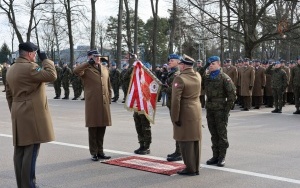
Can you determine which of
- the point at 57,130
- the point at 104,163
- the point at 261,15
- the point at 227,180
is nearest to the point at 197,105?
the point at 227,180

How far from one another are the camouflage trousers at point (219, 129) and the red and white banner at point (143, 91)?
1188 mm

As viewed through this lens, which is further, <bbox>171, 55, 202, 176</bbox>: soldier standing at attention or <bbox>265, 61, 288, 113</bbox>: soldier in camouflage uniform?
<bbox>265, 61, 288, 113</bbox>: soldier in camouflage uniform

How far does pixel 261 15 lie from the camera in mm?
24438

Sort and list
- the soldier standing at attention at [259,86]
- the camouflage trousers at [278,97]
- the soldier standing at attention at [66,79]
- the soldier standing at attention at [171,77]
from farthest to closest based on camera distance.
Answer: the soldier standing at attention at [66,79]
the soldier standing at attention at [259,86]
the camouflage trousers at [278,97]
the soldier standing at attention at [171,77]

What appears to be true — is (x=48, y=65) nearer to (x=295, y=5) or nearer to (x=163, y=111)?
(x=163, y=111)

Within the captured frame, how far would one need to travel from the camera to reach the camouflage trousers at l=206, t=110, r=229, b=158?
7.23 meters

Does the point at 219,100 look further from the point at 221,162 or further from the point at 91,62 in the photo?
the point at 91,62

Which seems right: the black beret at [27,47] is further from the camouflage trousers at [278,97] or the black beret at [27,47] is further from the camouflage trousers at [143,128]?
the camouflage trousers at [278,97]

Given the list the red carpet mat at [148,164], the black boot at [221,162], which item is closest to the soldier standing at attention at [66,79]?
the red carpet mat at [148,164]

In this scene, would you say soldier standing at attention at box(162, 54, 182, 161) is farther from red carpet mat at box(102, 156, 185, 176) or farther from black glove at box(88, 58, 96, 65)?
black glove at box(88, 58, 96, 65)

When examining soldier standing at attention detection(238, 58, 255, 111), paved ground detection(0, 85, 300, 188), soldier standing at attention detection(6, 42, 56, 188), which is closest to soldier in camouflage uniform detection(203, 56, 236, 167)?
paved ground detection(0, 85, 300, 188)

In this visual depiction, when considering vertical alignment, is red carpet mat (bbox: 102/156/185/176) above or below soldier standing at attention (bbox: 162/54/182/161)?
below

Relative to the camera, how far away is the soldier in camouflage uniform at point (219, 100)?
7227mm

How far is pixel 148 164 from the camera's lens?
24.4ft
